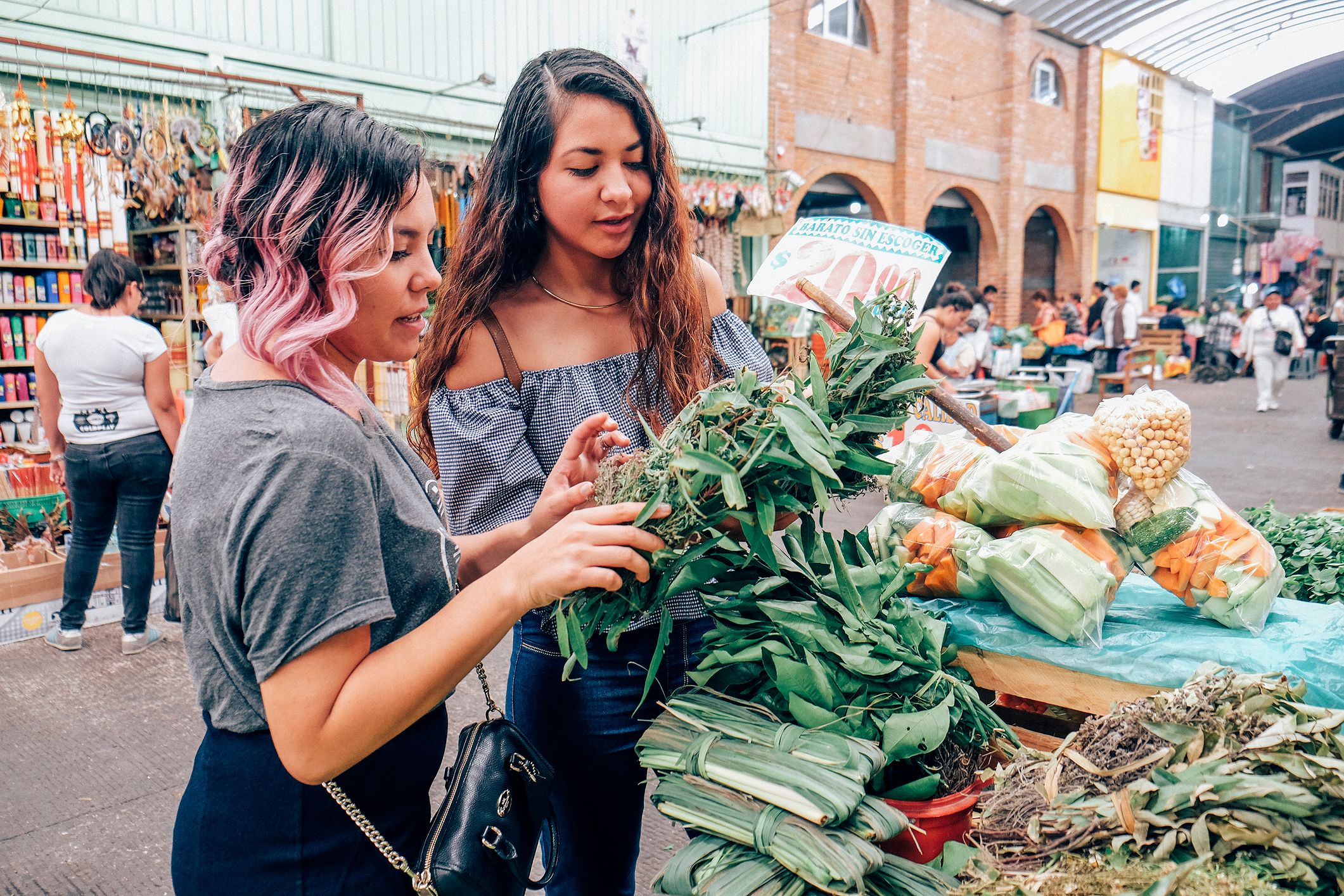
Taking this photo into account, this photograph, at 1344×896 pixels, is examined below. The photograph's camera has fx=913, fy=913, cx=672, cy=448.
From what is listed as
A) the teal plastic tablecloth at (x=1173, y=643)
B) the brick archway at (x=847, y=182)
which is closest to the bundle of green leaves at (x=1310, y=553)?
the teal plastic tablecloth at (x=1173, y=643)

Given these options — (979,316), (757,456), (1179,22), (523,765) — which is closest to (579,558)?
(757,456)

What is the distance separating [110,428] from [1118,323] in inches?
602

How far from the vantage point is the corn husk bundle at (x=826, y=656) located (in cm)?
148

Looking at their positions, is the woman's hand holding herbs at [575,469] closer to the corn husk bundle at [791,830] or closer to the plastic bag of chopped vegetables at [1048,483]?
the corn husk bundle at [791,830]

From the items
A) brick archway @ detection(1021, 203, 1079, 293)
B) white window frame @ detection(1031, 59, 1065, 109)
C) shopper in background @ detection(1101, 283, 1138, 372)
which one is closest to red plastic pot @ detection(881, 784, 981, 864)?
shopper in background @ detection(1101, 283, 1138, 372)

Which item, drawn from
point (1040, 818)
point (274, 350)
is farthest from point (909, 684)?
point (274, 350)

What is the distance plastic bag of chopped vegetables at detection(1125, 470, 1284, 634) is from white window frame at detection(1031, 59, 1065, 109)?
18.3 metres

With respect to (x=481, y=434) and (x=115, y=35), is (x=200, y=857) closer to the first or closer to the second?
(x=481, y=434)

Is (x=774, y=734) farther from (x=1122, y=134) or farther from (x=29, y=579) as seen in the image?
(x=1122, y=134)

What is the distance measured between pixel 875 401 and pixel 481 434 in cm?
71

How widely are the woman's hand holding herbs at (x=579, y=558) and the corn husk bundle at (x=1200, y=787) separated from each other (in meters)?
0.76

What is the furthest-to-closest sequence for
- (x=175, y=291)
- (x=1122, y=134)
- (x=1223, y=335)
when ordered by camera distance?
(x=1122, y=134)
(x=1223, y=335)
(x=175, y=291)

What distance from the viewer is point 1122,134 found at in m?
19.8

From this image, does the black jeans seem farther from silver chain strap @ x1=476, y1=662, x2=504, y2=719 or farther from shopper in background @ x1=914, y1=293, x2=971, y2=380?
shopper in background @ x1=914, y1=293, x2=971, y2=380
